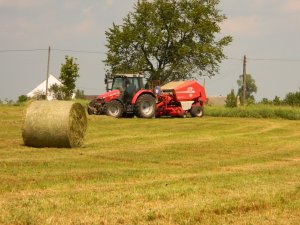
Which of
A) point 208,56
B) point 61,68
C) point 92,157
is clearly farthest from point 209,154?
point 208,56

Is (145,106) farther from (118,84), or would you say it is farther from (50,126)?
(50,126)

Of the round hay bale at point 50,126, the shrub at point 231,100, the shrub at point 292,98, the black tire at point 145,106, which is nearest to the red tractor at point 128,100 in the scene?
the black tire at point 145,106

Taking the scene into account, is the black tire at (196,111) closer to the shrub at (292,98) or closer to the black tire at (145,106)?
the black tire at (145,106)

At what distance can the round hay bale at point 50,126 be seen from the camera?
54.9ft

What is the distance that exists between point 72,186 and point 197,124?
727 inches

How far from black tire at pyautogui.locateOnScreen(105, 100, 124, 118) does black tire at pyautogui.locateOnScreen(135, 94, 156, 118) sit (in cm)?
81

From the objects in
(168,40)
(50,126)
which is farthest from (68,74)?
(50,126)

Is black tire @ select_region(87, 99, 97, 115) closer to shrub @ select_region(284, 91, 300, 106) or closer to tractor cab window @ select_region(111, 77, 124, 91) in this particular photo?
tractor cab window @ select_region(111, 77, 124, 91)

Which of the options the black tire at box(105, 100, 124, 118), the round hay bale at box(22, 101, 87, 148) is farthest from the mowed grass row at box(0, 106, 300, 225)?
the black tire at box(105, 100, 124, 118)

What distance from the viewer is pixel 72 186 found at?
10406 mm

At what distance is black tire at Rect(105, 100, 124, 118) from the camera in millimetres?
31516

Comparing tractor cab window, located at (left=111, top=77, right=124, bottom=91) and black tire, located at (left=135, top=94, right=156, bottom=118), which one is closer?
black tire, located at (left=135, top=94, right=156, bottom=118)

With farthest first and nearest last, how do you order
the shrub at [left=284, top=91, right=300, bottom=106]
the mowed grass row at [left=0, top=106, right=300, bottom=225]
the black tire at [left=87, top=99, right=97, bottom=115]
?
the shrub at [left=284, top=91, right=300, bottom=106] → the black tire at [left=87, top=99, right=97, bottom=115] → the mowed grass row at [left=0, top=106, right=300, bottom=225]

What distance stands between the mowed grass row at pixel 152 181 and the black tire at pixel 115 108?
9297mm
